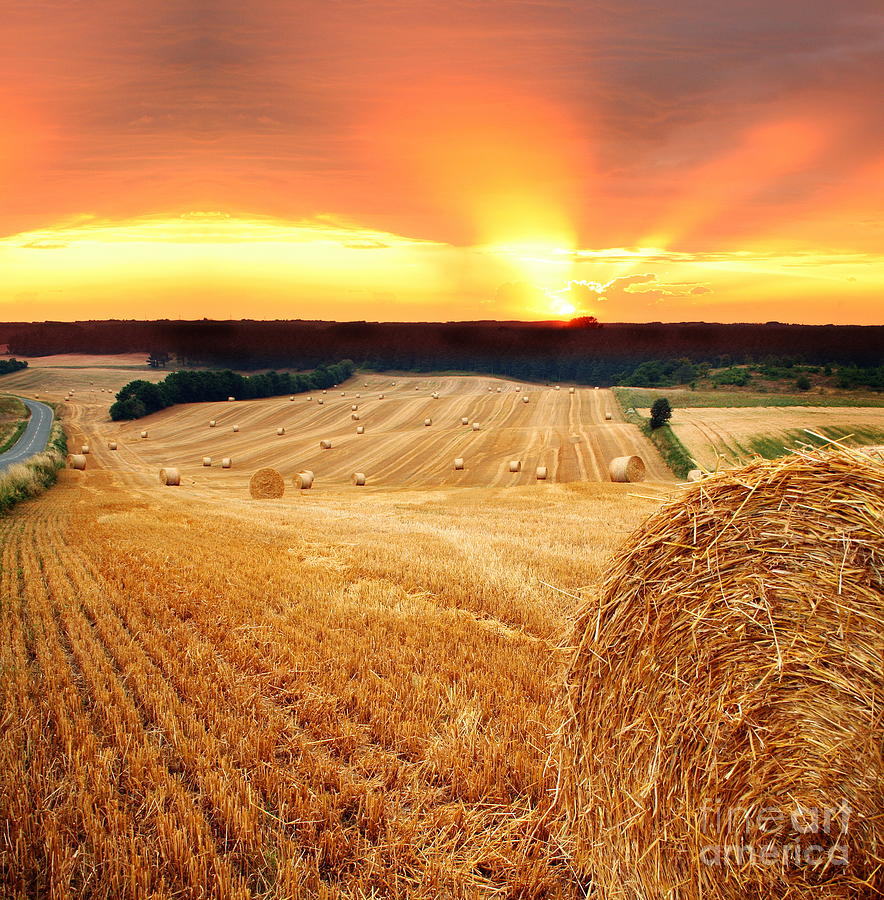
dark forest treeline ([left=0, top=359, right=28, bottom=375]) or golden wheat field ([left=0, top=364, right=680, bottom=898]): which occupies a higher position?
dark forest treeline ([left=0, top=359, right=28, bottom=375])

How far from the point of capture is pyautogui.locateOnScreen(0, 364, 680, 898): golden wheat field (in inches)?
136

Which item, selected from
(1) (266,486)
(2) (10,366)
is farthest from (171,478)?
(2) (10,366)

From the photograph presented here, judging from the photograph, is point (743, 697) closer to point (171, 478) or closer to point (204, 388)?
point (171, 478)

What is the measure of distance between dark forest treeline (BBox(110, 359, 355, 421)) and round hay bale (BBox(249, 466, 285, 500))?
2125 inches

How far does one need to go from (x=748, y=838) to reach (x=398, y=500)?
20.6 m

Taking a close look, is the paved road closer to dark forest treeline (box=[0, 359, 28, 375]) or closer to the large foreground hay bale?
dark forest treeline (box=[0, 359, 28, 375])

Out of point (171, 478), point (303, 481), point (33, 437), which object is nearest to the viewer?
point (303, 481)

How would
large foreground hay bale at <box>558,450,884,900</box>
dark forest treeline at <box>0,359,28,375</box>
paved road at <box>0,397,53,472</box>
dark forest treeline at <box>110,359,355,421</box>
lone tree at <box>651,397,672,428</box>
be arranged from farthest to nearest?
dark forest treeline at <box>0,359,28,375</box>, dark forest treeline at <box>110,359,355,421</box>, lone tree at <box>651,397,672,428</box>, paved road at <box>0,397,53,472</box>, large foreground hay bale at <box>558,450,884,900</box>

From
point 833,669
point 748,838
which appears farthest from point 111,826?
point 833,669

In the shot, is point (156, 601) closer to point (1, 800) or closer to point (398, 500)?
point (1, 800)

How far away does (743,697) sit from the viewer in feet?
10.1

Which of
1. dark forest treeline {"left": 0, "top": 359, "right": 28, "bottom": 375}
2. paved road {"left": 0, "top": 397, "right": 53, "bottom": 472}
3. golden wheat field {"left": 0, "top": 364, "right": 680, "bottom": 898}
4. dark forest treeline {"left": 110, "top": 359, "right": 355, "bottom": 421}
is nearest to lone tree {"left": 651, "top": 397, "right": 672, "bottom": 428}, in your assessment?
golden wheat field {"left": 0, "top": 364, "right": 680, "bottom": 898}

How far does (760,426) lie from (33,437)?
61.2 metres

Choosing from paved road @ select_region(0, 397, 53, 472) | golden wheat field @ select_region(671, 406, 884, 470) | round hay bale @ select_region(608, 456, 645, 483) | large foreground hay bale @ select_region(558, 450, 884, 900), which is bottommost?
paved road @ select_region(0, 397, 53, 472)
